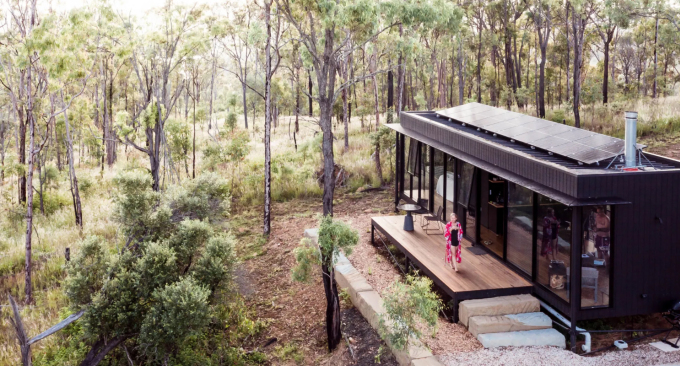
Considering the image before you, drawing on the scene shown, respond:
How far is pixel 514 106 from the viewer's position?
35.0 m

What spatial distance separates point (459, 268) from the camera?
10.2 m

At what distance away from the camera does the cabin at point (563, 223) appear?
8086 mm

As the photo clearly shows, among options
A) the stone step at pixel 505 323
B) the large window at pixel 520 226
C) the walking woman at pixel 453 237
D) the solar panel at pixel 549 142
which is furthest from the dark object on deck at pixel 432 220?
the stone step at pixel 505 323

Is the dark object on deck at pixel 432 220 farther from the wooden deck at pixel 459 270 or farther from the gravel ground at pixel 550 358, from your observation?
the gravel ground at pixel 550 358

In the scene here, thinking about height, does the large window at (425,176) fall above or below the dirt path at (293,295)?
above

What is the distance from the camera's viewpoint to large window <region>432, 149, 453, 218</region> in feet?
42.3

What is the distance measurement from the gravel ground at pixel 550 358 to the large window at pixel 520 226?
1849 mm

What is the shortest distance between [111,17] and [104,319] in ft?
40.5

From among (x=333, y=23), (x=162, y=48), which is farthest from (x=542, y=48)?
(x=333, y=23)

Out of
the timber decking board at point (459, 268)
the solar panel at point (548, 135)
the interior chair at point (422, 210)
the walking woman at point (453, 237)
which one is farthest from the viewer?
the interior chair at point (422, 210)

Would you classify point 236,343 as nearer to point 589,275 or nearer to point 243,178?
point 589,275

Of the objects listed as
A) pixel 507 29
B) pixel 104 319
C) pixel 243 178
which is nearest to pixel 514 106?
pixel 507 29

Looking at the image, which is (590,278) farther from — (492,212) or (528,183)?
(492,212)

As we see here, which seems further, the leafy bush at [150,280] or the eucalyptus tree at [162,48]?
the eucalyptus tree at [162,48]
